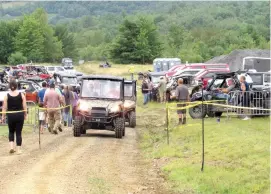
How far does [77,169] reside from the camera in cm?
1295

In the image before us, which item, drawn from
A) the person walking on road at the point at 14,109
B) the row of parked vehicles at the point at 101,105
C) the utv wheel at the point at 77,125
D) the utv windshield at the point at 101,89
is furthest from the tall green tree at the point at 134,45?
the person walking on road at the point at 14,109

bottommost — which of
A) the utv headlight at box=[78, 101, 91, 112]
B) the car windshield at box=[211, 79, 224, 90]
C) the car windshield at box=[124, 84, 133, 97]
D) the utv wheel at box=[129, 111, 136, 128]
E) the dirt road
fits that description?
the dirt road

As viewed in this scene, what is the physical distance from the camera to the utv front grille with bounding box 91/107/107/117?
20.0 meters

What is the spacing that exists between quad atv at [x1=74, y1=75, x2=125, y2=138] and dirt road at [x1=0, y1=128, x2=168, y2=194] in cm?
102

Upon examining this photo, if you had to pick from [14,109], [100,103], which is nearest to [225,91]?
[100,103]

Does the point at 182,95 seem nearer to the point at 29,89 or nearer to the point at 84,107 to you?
the point at 84,107

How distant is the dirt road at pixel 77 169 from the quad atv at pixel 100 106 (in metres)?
1.02

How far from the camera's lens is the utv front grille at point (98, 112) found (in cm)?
1997

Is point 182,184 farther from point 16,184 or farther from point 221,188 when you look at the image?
point 16,184

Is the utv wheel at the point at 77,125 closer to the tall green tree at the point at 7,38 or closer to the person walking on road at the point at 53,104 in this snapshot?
the person walking on road at the point at 53,104

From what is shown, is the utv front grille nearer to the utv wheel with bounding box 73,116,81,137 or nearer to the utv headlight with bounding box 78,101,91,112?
the utv headlight with bounding box 78,101,91,112

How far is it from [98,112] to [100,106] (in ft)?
0.92

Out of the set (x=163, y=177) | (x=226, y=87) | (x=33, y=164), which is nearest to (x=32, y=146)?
(x=33, y=164)

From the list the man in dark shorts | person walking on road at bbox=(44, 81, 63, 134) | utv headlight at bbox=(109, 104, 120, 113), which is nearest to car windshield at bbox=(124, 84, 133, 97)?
the man in dark shorts
